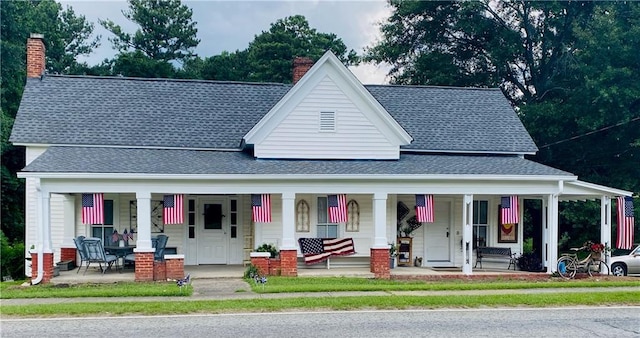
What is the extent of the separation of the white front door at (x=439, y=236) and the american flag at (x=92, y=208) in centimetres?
1034

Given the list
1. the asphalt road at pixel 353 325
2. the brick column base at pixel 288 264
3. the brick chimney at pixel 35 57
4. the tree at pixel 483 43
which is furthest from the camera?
the tree at pixel 483 43

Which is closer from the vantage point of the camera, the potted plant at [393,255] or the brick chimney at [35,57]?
the potted plant at [393,255]

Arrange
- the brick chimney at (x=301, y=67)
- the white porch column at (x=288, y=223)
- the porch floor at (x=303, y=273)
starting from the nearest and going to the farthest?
the porch floor at (x=303, y=273) < the white porch column at (x=288, y=223) < the brick chimney at (x=301, y=67)

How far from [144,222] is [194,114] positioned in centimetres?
592

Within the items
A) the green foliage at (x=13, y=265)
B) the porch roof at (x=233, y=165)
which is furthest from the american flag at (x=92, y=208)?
the green foliage at (x=13, y=265)

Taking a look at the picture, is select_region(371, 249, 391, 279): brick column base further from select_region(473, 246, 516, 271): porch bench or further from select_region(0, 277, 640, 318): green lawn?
select_region(473, 246, 516, 271): porch bench

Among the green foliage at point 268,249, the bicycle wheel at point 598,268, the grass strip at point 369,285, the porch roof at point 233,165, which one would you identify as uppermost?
the porch roof at point 233,165

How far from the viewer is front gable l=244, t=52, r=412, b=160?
19.2m

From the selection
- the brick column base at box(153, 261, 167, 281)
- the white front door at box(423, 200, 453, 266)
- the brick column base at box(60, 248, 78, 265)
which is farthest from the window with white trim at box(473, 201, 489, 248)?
the brick column base at box(60, 248, 78, 265)

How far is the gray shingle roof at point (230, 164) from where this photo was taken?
16.5m

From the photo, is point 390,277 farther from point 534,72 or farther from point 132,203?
point 534,72

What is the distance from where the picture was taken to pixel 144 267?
15945 mm

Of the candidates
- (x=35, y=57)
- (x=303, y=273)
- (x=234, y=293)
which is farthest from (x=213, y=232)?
(x=35, y=57)

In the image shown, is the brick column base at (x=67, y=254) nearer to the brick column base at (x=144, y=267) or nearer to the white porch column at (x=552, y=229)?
the brick column base at (x=144, y=267)
